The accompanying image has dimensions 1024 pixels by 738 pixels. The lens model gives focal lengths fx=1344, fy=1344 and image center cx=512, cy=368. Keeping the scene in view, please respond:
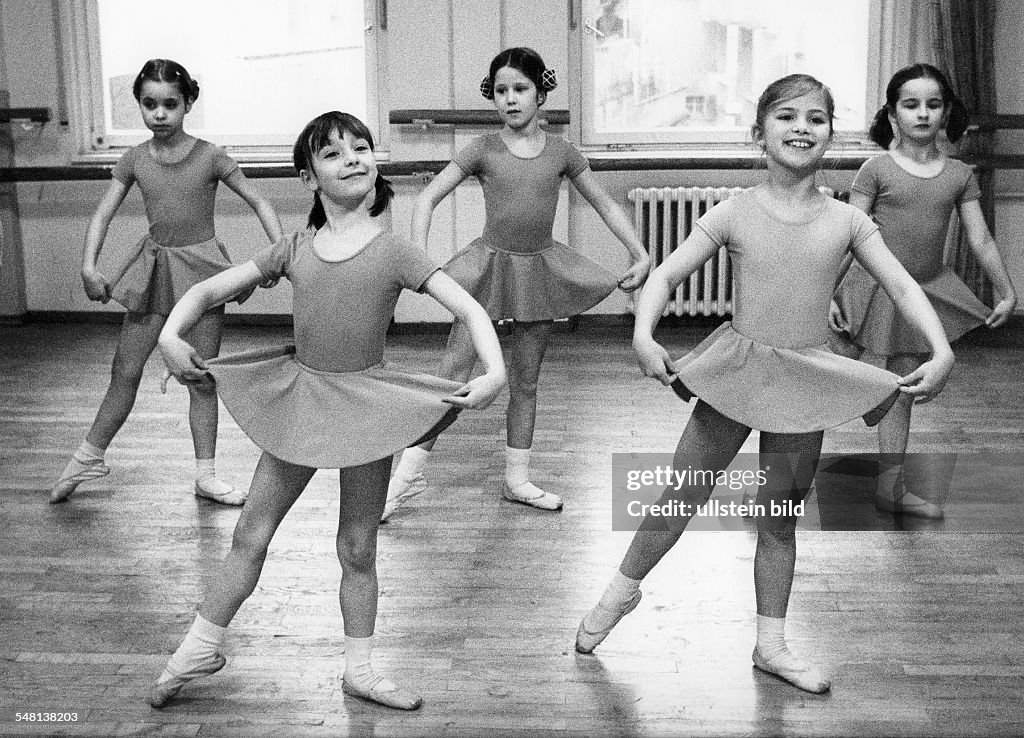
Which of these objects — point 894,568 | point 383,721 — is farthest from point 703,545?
point 383,721

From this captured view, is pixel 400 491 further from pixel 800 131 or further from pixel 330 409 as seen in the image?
pixel 800 131

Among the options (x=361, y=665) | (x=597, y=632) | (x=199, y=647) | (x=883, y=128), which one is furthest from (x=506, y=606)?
(x=883, y=128)

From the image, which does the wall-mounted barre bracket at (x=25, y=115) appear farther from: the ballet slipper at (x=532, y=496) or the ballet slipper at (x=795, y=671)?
the ballet slipper at (x=795, y=671)

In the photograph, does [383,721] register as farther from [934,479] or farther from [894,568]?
[934,479]

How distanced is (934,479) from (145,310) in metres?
2.33

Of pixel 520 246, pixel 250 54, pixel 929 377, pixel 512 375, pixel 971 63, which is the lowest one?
pixel 512 375

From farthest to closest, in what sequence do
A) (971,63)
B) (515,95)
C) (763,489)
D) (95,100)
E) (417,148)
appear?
(95,100)
(417,148)
(971,63)
(515,95)
(763,489)

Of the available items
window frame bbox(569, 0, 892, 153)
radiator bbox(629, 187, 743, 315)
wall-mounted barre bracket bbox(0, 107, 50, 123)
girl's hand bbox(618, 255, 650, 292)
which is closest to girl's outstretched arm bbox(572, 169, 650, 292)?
girl's hand bbox(618, 255, 650, 292)

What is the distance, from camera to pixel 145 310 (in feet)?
12.2

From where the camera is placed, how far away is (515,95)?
3.50 meters

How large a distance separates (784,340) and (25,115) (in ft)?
16.0

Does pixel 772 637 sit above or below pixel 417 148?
below

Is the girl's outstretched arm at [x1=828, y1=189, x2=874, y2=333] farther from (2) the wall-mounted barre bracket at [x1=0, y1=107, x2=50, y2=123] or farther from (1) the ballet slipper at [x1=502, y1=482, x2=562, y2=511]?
(2) the wall-mounted barre bracket at [x1=0, y1=107, x2=50, y2=123]

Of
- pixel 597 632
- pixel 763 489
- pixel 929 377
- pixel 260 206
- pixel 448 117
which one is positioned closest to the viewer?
pixel 929 377
